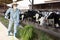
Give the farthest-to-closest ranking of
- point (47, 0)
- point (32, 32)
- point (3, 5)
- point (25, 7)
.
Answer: point (3, 5), point (25, 7), point (47, 0), point (32, 32)

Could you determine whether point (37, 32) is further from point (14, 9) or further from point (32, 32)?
→ point (14, 9)

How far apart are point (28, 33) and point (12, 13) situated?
2.26 m

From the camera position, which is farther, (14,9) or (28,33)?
(14,9)

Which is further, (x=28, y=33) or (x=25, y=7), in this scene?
(x=25, y=7)

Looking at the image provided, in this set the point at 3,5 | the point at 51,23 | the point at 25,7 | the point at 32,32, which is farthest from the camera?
the point at 3,5

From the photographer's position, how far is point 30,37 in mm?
8070

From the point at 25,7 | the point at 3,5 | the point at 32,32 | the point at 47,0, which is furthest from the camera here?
the point at 3,5

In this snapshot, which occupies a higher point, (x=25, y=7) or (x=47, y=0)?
(x=47, y=0)

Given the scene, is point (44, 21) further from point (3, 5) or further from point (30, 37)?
point (3, 5)

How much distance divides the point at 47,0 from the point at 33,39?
3.09 meters

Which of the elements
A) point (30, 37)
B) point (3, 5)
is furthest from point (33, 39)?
point (3, 5)

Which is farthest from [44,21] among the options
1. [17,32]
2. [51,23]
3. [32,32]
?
[32,32]

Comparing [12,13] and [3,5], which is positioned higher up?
[12,13]

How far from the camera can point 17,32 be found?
9945 millimetres
